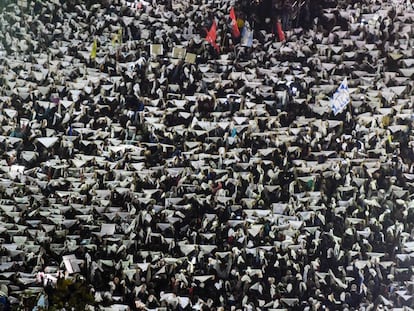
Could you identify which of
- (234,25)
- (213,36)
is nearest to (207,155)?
(213,36)

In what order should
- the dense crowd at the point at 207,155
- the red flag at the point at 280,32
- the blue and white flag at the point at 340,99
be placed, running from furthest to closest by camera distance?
the red flag at the point at 280,32 < the blue and white flag at the point at 340,99 < the dense crowd at the point at 207,155

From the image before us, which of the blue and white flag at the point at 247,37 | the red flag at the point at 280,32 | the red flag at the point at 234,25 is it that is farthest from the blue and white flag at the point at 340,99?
the red flag at the point at 234,25

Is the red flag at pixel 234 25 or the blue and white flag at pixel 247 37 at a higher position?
the red flag at pixel 234 25

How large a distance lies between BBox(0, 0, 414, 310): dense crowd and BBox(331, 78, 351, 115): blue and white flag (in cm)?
5

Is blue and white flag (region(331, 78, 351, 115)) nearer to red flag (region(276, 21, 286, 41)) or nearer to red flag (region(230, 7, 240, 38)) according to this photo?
red flag (region(276, 21, 286, 41))

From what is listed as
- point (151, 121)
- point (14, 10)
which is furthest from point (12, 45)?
point (151, 121)

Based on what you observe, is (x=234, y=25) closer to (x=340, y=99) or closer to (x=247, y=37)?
(x=247, y=37)

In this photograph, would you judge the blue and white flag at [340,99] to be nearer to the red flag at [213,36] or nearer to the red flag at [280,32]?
the red flag at [280,32]

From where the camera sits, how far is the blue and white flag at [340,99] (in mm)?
6871

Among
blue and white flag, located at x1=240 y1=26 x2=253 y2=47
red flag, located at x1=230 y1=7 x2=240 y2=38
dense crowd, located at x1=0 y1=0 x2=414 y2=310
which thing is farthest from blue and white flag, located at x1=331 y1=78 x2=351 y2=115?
red flag, located at x1=230 y1=7 x2=240 y2=38

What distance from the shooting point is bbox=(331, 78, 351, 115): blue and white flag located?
6.87m

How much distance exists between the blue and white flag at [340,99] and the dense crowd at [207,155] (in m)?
0.05

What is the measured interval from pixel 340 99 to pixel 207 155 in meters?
1.03

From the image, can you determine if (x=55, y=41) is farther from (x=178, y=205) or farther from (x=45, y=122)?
(x=178, y=205)
